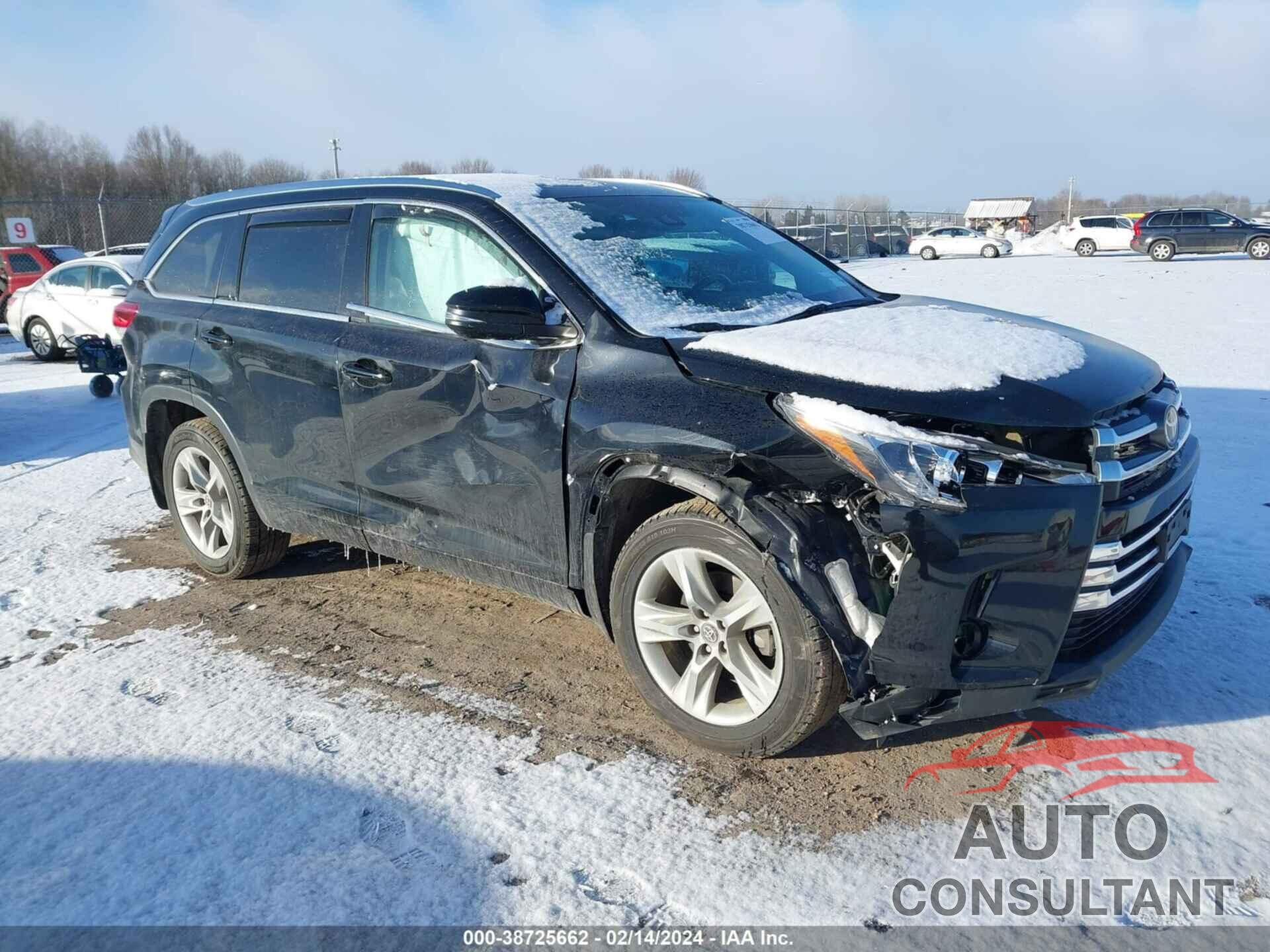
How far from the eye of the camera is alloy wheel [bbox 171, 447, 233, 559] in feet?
16.6

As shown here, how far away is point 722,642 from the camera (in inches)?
123

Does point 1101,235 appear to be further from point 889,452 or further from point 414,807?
point 414,807

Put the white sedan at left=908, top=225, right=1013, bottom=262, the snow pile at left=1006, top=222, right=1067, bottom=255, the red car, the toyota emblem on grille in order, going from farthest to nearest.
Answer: the snow pile at left=1006, top=222, right=1067, bottom=255 < the white sedan at left=908, top=225, right=1013, bottom=262 < the red car < the toyota emblem on grille

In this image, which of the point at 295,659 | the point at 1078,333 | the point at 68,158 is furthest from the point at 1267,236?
the point at 68,158

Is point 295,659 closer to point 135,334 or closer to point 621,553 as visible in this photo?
point 621,553

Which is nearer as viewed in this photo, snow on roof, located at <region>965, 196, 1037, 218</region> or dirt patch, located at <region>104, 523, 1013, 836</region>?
dirt patch, located at <region>104, 523, 1013, 836</region>

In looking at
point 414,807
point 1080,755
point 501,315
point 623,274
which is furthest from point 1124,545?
point 414,807

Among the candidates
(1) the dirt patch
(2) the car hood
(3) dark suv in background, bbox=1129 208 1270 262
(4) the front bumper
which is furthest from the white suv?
(4) the front bumper

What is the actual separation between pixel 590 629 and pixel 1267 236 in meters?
31.9

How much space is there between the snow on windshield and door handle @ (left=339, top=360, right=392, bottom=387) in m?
0.83

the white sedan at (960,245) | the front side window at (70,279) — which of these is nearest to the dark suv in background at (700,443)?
the front side window at (70,279)

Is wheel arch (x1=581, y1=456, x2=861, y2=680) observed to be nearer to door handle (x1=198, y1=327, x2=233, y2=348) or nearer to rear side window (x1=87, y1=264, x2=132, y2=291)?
door handle (x1=198, y1=327, x2=233, y2=348)

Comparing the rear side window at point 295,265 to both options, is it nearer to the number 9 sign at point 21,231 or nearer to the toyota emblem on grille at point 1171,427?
the toyota emblem on grille at point 1171,427

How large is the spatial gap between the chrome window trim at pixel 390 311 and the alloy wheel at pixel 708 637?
90 centimetres
